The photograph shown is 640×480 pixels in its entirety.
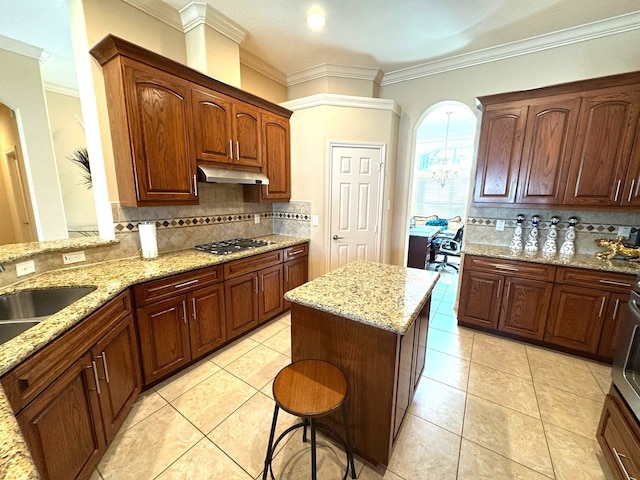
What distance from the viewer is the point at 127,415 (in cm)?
176

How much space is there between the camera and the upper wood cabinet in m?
2.26

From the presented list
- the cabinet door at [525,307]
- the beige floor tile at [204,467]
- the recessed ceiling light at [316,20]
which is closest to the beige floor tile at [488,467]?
the beige floor tile at [204,467]

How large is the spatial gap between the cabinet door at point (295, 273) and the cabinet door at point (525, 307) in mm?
2268

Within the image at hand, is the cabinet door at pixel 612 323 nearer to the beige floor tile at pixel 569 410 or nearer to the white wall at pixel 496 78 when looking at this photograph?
the beige floor tile at pixel 569 410

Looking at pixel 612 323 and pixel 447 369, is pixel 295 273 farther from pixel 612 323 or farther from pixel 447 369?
pixel 612 323

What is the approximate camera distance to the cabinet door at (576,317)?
7.64 feet

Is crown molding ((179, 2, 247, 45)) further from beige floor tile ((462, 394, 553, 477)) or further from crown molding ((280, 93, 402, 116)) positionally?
beige floor tile ((462, 394, 553, 477))

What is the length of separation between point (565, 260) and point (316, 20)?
325 centimetres

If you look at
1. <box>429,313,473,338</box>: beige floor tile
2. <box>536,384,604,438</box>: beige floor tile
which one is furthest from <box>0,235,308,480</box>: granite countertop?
<box>536,384,604,438</box>: beige floor tile

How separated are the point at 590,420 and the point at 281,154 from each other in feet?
11.9

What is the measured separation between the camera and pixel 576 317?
7.93 feet

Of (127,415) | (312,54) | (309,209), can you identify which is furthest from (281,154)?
(127,415)

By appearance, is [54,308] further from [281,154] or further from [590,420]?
[590,420]

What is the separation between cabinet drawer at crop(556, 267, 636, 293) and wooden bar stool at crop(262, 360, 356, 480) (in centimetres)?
244
